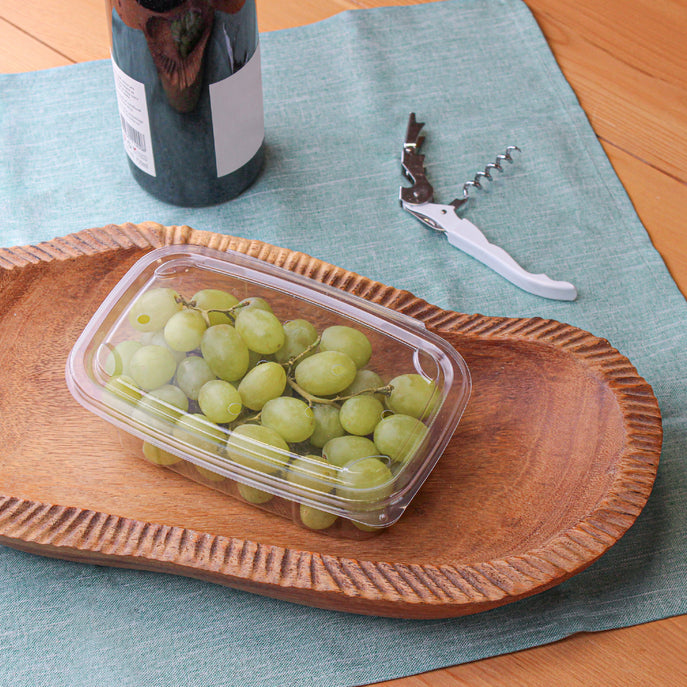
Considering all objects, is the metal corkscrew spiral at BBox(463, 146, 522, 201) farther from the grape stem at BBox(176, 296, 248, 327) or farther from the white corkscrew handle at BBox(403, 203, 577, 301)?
the grape stem at BBox(176, 296, 248, 327)

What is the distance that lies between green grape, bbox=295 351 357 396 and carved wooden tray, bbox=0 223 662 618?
93 millimetres

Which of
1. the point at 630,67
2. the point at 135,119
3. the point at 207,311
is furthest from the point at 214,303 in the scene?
the point at 630,67

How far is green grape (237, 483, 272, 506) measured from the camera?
1.65 ft

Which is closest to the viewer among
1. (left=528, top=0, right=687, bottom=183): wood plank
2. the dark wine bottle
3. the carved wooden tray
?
the carved wooden tray

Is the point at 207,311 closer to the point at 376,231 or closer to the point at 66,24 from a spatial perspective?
the point at 376,231

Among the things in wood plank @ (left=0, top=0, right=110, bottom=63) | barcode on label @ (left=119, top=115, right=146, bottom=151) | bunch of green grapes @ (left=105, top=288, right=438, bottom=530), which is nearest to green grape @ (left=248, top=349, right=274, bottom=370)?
bunch of green grapes @ (left=105, top=288, right=438, bottom=530)

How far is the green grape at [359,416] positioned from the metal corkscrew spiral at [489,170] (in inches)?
13.0

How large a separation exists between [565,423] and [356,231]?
0.94ft

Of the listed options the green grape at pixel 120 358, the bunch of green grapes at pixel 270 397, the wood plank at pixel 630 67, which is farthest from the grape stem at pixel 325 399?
the wood plank at pixel 630 67

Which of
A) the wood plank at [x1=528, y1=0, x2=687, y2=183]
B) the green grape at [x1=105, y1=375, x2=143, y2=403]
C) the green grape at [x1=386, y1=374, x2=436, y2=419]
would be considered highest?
the wood plank at [x1=528, y1=0, x2=687, y2=183]

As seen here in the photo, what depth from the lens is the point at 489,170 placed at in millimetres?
781

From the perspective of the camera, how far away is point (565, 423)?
0.55 m

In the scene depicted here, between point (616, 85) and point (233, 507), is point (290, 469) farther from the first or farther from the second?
point (616, 85)

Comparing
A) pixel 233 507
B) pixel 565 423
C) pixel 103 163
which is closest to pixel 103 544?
pixel 233 507
